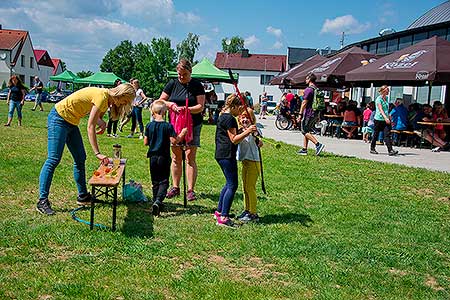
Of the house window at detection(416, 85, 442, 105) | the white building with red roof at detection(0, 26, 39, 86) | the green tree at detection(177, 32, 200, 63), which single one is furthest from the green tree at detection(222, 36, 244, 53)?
the house window at detection(416, 85, 442, 105)

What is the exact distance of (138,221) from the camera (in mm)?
5527

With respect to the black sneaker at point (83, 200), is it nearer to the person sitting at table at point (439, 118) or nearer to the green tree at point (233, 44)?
the person sitting at table at point (439, 118)

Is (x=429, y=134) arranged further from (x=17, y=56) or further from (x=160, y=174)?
(x=17, y=56)

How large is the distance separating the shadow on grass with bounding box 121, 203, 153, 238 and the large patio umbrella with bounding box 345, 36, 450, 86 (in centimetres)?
1005

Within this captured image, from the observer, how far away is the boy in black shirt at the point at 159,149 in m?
5.91

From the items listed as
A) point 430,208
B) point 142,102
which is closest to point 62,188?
point 430,208

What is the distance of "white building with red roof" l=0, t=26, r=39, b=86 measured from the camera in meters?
55.2

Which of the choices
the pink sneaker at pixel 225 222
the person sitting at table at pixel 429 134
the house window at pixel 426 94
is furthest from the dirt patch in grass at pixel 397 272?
the house window at pixel 426 94

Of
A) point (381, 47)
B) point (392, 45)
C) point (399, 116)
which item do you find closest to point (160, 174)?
point (399, 116)

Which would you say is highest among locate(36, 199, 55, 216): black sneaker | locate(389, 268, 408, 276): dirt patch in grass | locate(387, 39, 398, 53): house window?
locate(387, 39, 398, 53): house window

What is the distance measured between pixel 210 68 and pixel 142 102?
7.63 meters

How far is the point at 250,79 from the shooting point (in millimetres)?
66750

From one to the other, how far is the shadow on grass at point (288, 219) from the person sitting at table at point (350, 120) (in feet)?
40.2

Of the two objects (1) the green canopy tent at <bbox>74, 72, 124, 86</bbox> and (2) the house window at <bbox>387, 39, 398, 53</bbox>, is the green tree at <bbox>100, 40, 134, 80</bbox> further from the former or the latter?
(2) the house window at <bbox>387, 39, 398, 53</bbox>
